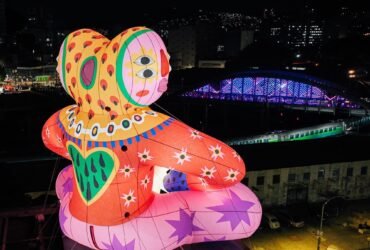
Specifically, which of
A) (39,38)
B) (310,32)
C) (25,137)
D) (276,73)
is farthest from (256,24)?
(25,137)

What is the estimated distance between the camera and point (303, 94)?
56875mm

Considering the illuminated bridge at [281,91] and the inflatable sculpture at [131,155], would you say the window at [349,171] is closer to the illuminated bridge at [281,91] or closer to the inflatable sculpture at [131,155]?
the inflatable sculpture at [131,155]

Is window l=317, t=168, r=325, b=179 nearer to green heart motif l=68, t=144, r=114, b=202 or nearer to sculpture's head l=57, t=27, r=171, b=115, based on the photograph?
sculpture's head l=57, t=27, r=171, b=115

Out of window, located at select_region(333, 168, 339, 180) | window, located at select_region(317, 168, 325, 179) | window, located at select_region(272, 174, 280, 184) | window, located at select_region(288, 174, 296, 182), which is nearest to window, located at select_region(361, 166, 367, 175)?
window, located at select_region(333, 168, 339, 180)

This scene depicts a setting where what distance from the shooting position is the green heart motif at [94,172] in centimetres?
887

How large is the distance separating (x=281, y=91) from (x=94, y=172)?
52177 millimetres

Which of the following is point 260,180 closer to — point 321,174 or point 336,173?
point 321,174

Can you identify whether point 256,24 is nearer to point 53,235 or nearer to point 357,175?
point 357,175

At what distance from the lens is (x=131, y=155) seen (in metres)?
8.88

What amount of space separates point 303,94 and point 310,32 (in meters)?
105

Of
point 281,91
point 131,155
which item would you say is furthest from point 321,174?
point 281,91

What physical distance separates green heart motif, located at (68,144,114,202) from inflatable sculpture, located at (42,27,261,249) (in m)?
0.02

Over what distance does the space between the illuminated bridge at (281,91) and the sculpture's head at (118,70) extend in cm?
4723

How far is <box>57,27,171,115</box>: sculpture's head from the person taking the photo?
27.6ft
